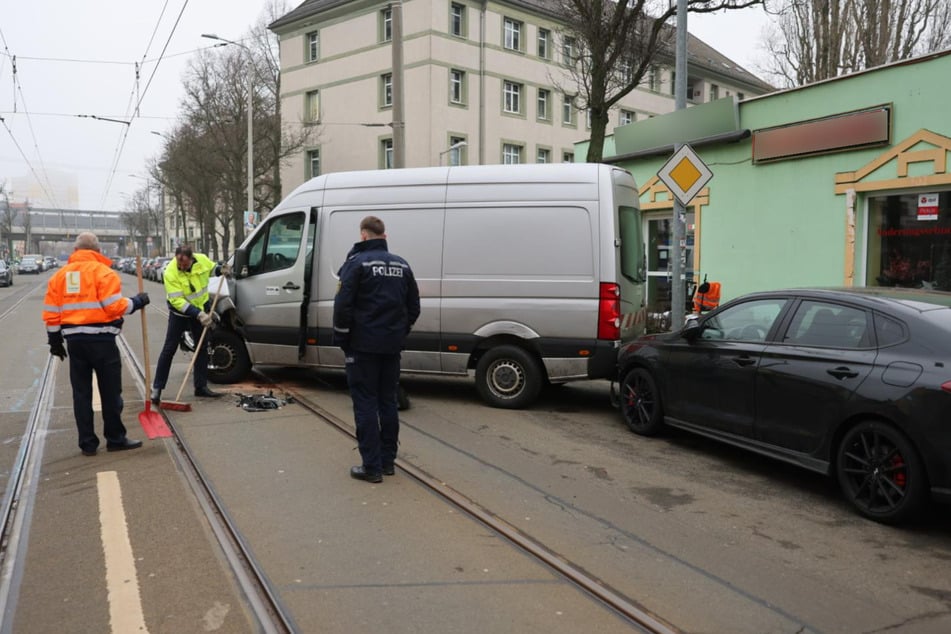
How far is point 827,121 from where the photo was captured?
466 inches

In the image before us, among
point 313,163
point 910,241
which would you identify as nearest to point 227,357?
point 910,241

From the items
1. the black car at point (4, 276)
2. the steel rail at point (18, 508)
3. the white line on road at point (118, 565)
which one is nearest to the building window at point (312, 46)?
the black car at point (4, 276)

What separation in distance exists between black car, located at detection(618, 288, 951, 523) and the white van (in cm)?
134

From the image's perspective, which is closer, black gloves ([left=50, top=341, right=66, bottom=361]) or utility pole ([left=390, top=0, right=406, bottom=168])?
black gloves ([left=50, top=341, right=66, bottom=361])

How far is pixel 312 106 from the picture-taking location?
4272 cm

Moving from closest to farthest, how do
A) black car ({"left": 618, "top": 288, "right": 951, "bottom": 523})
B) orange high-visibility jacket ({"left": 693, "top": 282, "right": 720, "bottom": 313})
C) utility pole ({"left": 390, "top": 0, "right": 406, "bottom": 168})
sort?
black car ({"left": 618, "top": 288, "right": 951, "bottom": 523}) < orange high-visibility jacket ({"left": 693, "top": 282, "right": 720, "bottom": 313}) < utility pole ({"left": 390, "top": 0, "right": 406, "bottom": 168})

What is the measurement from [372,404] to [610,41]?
11389mm

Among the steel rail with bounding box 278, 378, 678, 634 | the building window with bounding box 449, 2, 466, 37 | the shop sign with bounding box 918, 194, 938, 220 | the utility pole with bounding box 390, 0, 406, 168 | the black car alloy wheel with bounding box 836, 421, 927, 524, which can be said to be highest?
the building window with bounding box 449, 2, 466, 37

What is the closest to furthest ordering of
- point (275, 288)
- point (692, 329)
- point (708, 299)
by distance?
point (692, 329)
point (275, 288)
point (708, 299)

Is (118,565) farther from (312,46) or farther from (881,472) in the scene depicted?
(312,46)

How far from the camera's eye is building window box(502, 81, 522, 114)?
131ft

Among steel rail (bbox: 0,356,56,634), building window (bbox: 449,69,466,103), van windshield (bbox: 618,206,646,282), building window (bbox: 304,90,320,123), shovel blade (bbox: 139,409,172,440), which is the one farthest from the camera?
building window (bbox: 304,90,320,123)

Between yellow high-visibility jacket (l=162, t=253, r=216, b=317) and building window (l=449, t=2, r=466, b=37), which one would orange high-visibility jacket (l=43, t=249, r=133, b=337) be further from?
building window (l=449, t=2, r=466, b=37)

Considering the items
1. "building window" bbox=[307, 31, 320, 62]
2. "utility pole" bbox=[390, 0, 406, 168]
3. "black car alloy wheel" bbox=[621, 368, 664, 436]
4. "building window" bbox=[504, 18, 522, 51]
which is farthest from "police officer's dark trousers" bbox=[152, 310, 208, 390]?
"building window" bbox=[307, 31, 320, 62]
